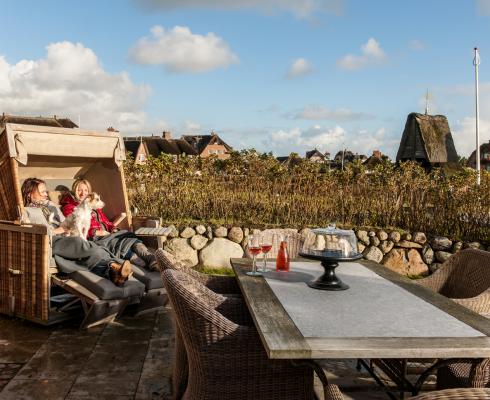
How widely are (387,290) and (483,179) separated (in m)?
5.99

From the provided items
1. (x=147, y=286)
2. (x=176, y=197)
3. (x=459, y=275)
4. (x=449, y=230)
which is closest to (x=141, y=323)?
(x=147, y=286)

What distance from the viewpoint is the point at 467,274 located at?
3.98 meters

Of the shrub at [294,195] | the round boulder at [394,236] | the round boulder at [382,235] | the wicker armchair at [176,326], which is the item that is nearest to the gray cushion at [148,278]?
the wicker armchair at [176,326]

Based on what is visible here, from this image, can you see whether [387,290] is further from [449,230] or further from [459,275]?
[449,230]

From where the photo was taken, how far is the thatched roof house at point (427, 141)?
1491 centimetres

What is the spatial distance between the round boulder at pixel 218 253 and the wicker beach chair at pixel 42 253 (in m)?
2.18

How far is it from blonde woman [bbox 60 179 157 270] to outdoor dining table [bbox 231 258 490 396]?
250 centimetres

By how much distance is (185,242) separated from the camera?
26.7 ft

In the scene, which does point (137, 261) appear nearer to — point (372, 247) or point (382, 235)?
point (372, 247)

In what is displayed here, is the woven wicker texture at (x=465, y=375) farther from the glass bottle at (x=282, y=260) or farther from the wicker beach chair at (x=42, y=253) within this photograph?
the wicker beach chair at (x=42, y=253)

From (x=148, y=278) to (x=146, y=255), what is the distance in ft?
1.72

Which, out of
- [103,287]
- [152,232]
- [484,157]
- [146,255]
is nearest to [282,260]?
[103,287]

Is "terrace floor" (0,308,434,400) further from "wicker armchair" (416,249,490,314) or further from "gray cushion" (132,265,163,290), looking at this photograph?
"wicker armchair" (416,249,490,314)

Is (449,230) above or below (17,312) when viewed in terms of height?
above
